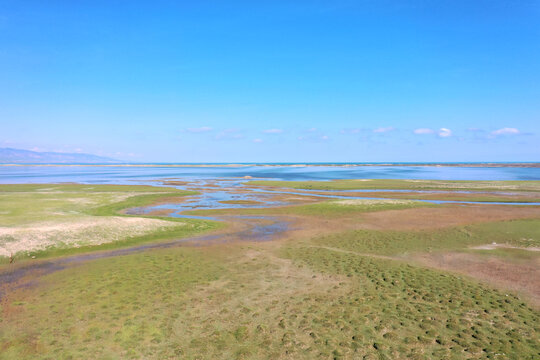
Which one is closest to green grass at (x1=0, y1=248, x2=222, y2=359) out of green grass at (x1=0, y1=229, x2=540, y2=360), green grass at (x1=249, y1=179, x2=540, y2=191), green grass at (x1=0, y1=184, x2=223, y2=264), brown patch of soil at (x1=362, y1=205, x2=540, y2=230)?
green grass at (x1=0, y1=229, x2=540, y2=360)

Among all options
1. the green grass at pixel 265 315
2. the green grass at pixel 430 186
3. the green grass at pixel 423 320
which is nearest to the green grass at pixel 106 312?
the green grass at pixel 265 315

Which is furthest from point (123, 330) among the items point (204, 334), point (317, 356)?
point (317, 356)

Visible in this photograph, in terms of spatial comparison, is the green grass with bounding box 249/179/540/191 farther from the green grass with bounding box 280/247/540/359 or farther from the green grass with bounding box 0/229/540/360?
the green grass with bounding box 0/229/540/360

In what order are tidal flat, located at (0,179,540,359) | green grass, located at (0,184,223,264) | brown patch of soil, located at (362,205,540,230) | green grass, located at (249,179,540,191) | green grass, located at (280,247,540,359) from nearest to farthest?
1. green grass, located at (280,247,540,359)
2. tidal flat, located at (0,179,540,359)
3. green grass, located at (0,184,223,264)
4. brown patch of soil, located at (362,205,540,230)
5. green grass, located at (249,179,540,191)

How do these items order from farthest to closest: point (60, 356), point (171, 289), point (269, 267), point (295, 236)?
point (295, 236) < point (269, 267) < point (171, 289) < point (60, 356)

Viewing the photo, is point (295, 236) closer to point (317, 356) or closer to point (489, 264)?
point (489, 264)

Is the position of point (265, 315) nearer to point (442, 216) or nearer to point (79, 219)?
point (79, 219)

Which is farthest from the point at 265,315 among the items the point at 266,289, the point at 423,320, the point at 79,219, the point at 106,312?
the point at 79,219

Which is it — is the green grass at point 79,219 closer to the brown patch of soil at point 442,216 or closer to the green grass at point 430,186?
the brown patch of soil at point 442,216
